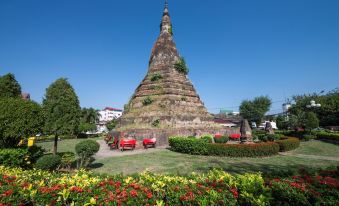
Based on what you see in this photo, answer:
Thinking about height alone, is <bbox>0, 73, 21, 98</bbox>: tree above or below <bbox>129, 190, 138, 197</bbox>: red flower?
above

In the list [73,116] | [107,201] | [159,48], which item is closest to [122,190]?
[107,201]

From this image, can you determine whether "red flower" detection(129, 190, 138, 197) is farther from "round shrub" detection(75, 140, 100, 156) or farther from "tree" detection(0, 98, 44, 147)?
"tree" detection(0, 98, 44, 147)

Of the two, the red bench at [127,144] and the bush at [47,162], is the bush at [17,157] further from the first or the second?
the red bench at [127,144]

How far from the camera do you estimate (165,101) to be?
26.4m

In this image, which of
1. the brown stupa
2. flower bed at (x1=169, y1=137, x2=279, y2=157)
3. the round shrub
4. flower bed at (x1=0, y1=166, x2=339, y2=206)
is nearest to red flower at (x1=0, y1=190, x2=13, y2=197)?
flower bed at (x1=0, y1=166, x2=339, y2=206)

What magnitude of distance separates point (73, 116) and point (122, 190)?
33.0 feet

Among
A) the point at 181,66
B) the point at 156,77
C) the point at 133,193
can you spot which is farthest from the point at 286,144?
the point at 133,193

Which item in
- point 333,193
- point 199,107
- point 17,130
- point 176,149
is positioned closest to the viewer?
point 333,193

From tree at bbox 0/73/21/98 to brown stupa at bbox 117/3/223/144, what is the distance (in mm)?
11472

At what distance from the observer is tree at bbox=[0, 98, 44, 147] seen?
33.9ft

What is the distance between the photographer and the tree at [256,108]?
7212 centimetres

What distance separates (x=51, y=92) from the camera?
1345 cm

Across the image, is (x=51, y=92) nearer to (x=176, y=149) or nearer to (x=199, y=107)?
A: (x=176, y=149)

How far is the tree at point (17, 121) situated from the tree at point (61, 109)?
3.67 feet
